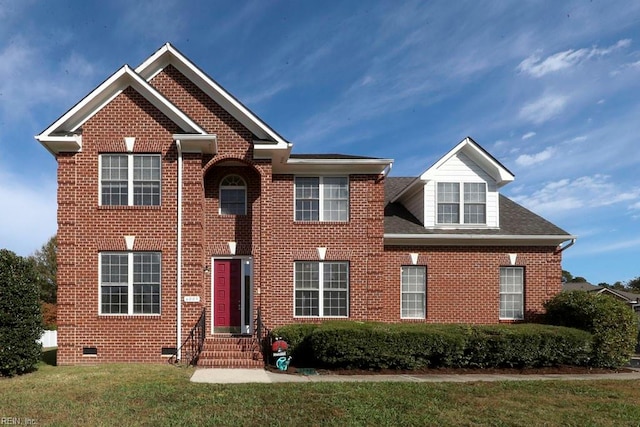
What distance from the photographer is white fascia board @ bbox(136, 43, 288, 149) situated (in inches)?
583

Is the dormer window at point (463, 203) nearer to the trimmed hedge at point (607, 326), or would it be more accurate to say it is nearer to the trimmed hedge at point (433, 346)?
the trimmed hedge at point (607, 326)

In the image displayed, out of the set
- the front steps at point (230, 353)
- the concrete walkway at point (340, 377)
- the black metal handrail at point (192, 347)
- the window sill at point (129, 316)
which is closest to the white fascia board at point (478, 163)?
the concrete walkway at point (340, 377)

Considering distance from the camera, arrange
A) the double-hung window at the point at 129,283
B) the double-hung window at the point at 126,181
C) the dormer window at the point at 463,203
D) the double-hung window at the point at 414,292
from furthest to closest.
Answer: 1. the dormer window at the point at 463,203
2. the double-hung window at the point at 414,292
3. the double-hung window at the point at 126,181
4. the double-hung window at the point at 129,283

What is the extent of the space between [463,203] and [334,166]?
4988 millimetres

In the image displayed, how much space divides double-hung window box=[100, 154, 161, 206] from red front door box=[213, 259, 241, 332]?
9.93 feet

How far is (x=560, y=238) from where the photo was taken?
16703mm

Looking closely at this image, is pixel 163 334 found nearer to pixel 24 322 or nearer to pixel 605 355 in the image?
pixel 24 322

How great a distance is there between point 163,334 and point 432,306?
28.5 ft

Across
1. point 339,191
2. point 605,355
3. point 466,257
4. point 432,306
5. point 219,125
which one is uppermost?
point 219,125

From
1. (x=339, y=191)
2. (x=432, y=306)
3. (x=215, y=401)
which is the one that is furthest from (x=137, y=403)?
(x=432, y=306)

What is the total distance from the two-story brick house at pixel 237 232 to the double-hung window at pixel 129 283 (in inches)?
1.3

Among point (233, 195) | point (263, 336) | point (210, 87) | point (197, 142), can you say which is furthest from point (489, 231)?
point (210, 87)

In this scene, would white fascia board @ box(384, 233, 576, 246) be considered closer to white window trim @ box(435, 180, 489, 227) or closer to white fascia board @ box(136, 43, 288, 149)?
white window trim @ box(435, 180, 489, 227)

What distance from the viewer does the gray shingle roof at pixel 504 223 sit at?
16.9 metres
